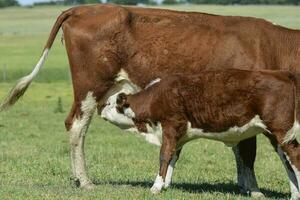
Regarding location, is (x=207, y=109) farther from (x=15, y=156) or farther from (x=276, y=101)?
(x=15, y=156)

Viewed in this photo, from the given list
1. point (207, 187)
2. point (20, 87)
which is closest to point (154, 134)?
point (207, 187)

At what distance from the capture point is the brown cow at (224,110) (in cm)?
948

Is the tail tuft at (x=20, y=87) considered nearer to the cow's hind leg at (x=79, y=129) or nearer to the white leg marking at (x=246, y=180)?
the cow's hind leg at (x=79, y=129)

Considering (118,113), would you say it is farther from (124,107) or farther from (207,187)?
(207,187)

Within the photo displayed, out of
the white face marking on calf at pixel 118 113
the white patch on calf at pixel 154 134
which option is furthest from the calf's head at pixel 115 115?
the white patch on calf at pixel 154 134

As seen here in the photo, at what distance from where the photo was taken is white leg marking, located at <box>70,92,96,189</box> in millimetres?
10844

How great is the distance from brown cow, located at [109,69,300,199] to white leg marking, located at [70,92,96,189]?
2.93ft

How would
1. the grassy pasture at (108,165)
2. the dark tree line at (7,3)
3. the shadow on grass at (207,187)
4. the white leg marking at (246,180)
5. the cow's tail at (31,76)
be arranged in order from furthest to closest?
the dark tree line at (7,3) < the cow's tail at (31,76) < the shadow on grass at (207,187) < the white leg marking at (246,180) < the grassy pasture at (108,165)

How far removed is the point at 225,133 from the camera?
32.0ft

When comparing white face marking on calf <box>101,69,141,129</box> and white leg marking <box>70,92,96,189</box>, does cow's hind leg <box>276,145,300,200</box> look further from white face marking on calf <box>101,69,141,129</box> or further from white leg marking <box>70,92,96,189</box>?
white leg marking <box>70,92,96,189</box>

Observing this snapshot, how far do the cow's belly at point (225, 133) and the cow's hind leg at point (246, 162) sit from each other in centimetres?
60

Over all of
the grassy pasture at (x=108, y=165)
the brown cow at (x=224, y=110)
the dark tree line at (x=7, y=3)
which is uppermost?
the brown cow at (x=224, y=110)

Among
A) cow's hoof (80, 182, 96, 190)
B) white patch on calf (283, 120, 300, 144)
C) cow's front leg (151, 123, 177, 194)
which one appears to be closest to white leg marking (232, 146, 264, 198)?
white patch on calf (283, 120, 300, 144)

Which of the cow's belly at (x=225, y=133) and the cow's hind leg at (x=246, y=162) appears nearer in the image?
the cow's belly at (x=225, y=133)
